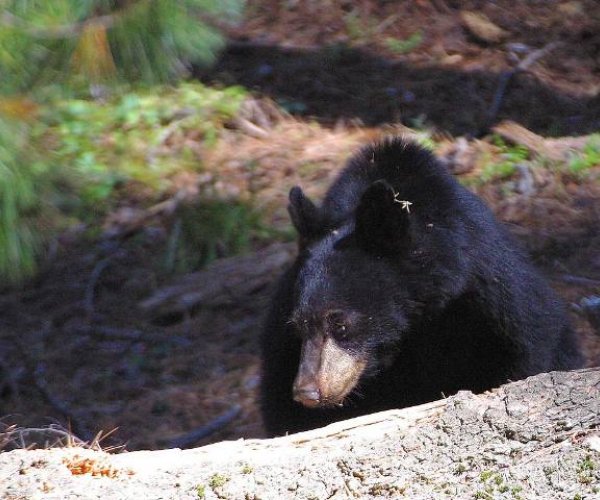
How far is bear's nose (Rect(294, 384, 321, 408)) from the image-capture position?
4.10m

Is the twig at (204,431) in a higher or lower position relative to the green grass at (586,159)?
lower

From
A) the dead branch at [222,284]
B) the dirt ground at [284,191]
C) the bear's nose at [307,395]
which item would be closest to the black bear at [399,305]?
the bear's nose at [307,395]

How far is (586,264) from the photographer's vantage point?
642 centimetres

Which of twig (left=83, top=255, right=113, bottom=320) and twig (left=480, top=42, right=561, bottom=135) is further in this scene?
twig (left=480, top=42, right=561, bottom=135)

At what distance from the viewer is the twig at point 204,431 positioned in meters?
5.66

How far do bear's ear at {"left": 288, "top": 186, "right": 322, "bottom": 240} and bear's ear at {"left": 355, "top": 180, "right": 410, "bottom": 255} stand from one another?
216mm

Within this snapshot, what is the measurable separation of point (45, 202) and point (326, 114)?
4021mm

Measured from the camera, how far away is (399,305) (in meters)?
4.32

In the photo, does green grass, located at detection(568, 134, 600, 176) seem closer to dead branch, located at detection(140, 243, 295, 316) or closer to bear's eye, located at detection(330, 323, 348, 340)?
dead branch, located at detection(140, 243, 295, 316)

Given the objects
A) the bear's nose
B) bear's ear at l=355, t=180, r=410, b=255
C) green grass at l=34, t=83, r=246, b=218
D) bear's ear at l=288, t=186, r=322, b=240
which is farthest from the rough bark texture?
green grass at l=34, t=83, r=246, b=218

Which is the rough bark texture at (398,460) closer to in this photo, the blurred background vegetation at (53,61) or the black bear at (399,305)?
the black bear at (399,305)

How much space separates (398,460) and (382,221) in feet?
4.91

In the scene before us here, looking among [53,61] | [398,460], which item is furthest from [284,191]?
[398,460]

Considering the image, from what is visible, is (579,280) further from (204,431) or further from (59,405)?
(59,405)
